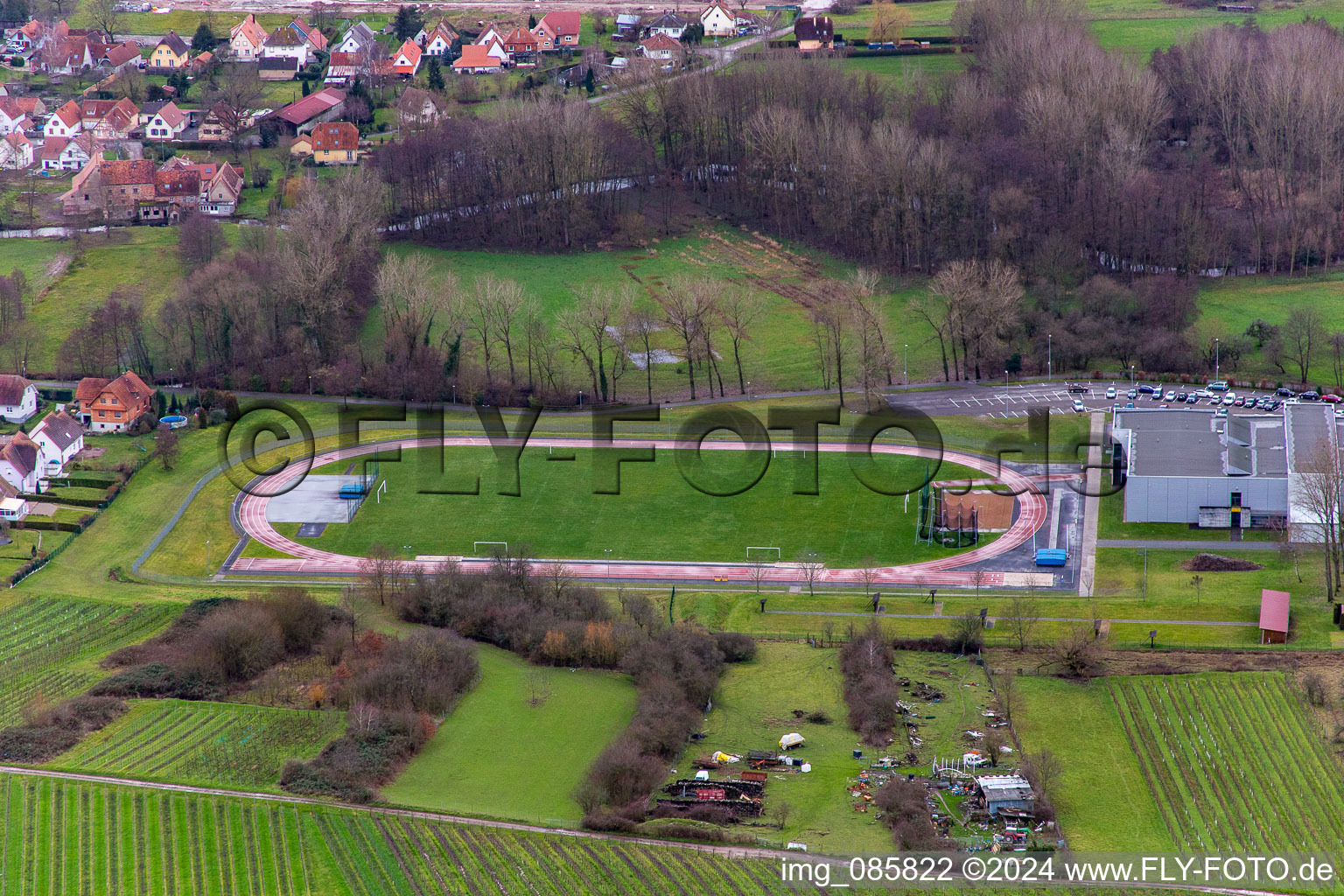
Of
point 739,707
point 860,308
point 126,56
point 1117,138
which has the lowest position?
point 739,707

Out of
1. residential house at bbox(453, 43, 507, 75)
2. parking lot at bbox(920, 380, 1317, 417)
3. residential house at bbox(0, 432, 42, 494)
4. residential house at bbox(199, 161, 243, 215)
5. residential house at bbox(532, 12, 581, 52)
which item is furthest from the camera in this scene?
residential house at bbox(532, 12, 581, 52)

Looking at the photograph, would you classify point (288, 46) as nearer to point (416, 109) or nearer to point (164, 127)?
point (164, 127)

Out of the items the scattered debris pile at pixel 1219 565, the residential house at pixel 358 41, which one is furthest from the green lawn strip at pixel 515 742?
the residential house at pixel 358 41

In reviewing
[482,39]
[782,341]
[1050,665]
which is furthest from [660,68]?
[1050,665]

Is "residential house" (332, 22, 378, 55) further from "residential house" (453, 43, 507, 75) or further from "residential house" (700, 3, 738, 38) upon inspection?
"residential house" (700, 3, 738, 38)

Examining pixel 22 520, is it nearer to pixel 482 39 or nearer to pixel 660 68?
pixel 660 68

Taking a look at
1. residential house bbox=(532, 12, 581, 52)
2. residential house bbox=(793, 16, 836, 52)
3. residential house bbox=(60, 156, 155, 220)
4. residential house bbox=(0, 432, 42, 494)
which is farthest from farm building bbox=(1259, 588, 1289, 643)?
residential house bbox=(532, 12, 581, 52)

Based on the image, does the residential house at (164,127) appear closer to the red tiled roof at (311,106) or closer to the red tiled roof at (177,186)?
the red tiled roof at (311,106)
